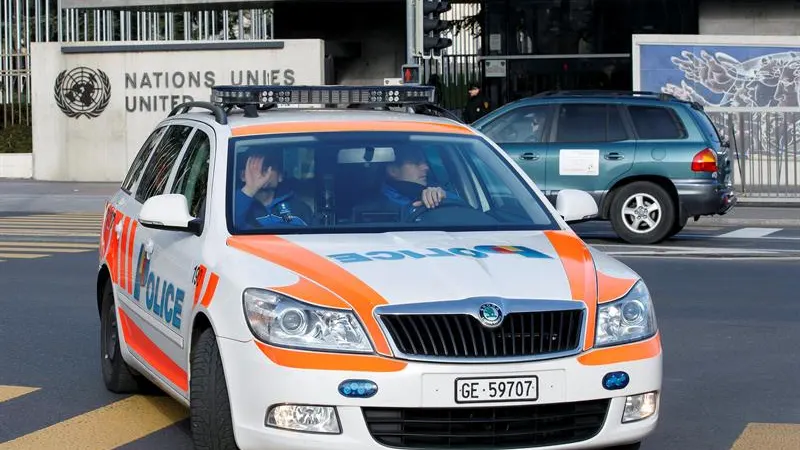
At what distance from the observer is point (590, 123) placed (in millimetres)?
18375

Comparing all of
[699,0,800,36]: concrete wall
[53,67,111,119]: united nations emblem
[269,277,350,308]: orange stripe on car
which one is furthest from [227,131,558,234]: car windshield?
[699,0,800,36]: concrete wall

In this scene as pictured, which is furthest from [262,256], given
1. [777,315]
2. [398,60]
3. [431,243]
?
[398,60]

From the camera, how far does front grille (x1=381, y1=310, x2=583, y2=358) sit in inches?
218

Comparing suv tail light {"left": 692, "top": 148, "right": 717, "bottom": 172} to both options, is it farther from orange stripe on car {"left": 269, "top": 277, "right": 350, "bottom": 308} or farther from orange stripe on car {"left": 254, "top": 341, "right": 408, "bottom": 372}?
orange stripe on car {"left": 254, "top": 341, "right": 408, "bottom": 372}

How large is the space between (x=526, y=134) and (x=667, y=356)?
9.10 meters

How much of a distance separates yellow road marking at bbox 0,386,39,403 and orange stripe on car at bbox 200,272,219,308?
2.50 m

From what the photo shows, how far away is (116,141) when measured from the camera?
3102 centimetres

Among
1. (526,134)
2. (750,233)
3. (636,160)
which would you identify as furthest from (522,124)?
(750,233)

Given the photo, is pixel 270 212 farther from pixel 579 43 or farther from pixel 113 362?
pixel 579 43

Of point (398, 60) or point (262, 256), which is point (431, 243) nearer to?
point (262, 256)

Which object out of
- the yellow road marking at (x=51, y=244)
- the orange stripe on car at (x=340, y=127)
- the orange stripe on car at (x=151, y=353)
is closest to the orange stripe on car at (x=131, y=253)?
the orange stripe on car at (x=151, y=353)

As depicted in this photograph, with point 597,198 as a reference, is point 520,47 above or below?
above

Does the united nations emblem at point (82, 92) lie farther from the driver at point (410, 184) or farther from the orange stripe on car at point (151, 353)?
the driver at point (410, 184)

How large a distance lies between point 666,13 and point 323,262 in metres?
27.8
